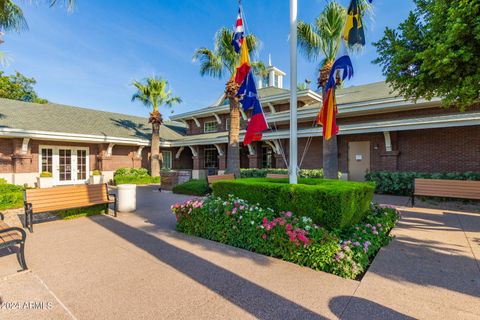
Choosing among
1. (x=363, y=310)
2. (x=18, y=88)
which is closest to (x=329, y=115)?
(x=363, y=310)

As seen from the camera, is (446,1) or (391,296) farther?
(446,1)

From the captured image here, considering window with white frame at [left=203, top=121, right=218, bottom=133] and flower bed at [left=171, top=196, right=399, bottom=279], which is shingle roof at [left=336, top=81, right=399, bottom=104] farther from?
flower bed at [left=171, top=196, right=399, bottom=279]

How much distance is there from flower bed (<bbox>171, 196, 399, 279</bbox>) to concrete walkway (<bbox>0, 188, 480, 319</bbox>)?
19 cm

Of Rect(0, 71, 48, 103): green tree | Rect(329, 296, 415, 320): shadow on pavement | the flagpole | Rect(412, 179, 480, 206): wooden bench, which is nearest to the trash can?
the flagpole

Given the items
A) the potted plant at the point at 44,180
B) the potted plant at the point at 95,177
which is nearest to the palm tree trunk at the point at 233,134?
the potted plant at the point at 95,177

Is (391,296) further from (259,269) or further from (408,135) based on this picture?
(408,135)

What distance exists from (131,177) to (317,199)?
15.0 metres

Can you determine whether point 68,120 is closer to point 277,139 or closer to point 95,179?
point 95,179

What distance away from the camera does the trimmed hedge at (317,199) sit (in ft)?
13.9

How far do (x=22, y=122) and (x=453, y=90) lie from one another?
1977 centimetres

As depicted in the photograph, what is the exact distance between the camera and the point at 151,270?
Result: 3641mm

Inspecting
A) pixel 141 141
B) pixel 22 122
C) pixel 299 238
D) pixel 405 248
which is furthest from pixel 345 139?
pixel 22 122

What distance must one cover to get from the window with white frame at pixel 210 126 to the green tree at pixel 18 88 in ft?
79.7

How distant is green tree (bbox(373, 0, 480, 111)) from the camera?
4547mm
